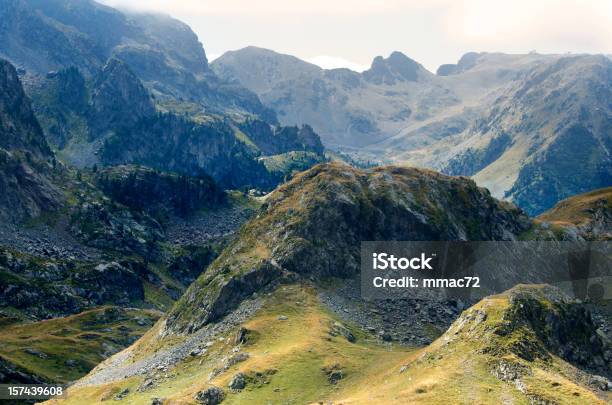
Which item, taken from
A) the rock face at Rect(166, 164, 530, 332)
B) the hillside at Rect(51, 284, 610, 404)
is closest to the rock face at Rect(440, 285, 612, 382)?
the hillside at Rect(51, 284, 610, 404)

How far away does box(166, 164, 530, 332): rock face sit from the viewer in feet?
547

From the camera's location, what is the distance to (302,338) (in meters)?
139

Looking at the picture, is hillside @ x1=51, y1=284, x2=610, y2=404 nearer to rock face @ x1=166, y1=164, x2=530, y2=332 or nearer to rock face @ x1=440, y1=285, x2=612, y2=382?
rock face @ x1=440, y1=285, x2=612, y2=382

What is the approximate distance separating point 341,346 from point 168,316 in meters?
56.5

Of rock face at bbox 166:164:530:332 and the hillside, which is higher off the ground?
rock face at bbox 166:164:530:332

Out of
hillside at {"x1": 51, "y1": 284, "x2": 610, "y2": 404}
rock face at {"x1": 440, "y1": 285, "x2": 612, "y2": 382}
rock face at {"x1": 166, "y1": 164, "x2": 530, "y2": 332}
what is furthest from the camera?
rock face at {"x1": 166, "y1": 164, "x2": 530, "y2": 332}

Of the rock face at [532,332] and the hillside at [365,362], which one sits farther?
the rock face at [532,332]

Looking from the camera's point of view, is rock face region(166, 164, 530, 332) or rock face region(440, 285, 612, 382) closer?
rock face region(440, 285, 612, 382)

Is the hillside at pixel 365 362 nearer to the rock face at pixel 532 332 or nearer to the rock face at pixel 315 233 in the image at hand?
the rock face at pixel 532 332

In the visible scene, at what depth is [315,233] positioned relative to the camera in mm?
179375

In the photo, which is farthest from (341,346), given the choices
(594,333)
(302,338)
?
(594,333)

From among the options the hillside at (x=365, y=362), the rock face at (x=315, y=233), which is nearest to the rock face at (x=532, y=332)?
the hillside at (x=365, y=362)

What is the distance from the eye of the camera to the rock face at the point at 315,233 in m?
167

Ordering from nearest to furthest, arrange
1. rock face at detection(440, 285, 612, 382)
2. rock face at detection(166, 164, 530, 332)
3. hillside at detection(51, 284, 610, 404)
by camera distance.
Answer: hillside at detection(51, 284, 610, 404)
rock face at detection(440, 285, 612, 382)
rock face at detection(166, 164, 530, 332)
